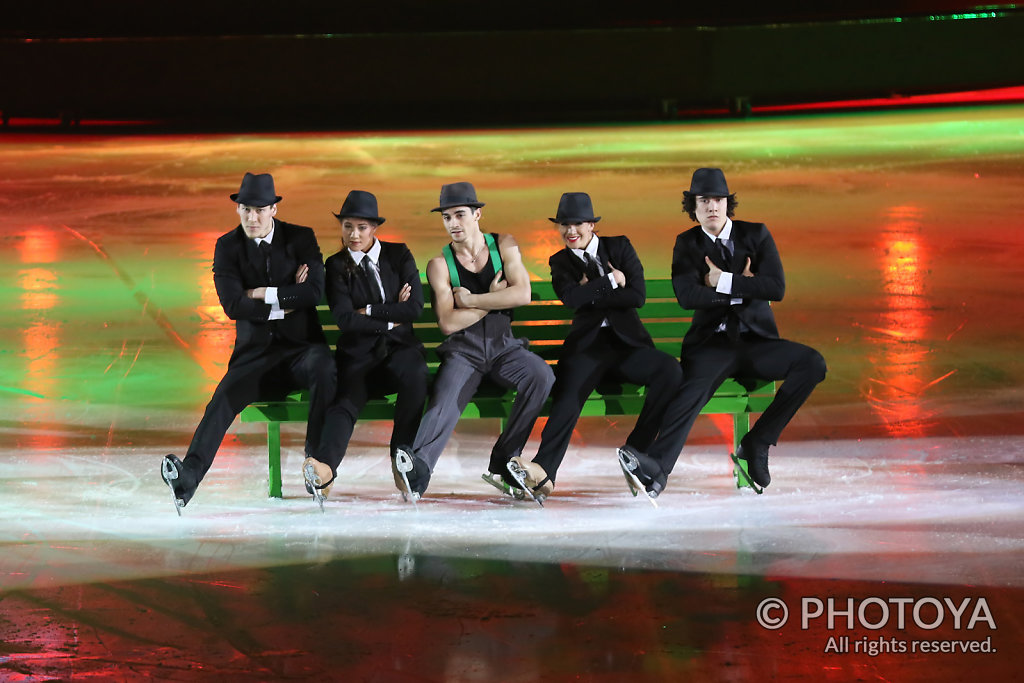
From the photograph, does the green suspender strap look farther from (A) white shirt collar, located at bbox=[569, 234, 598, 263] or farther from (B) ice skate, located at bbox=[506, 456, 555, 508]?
(B) ice skate, located at bbox=[506, 456, 555, 508]

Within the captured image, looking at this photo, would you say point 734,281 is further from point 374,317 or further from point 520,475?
point 374,317

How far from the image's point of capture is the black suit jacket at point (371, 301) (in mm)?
6441

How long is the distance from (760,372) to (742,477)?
502mm

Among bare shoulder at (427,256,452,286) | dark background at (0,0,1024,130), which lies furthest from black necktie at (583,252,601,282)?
dark background at (0,0,1024,130)

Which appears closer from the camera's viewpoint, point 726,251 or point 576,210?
point 576,210

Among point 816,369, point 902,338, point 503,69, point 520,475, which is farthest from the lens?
point 503,69

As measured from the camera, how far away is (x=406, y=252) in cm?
655

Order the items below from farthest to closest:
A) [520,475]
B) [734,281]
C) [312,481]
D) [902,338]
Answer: [902,338] → [734,281] → [520,475] → [312,481]

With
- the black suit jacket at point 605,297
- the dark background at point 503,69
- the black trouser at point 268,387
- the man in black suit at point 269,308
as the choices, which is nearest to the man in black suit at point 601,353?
the black suit jacket at point 605,297

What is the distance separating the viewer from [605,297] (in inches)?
255

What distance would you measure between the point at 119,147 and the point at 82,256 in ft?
30.8

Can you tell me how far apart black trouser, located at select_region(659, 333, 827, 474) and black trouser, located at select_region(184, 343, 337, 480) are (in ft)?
5.19

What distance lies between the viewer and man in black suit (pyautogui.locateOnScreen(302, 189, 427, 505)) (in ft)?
20.8

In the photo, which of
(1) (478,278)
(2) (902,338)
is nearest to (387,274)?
(1) (478,278)
